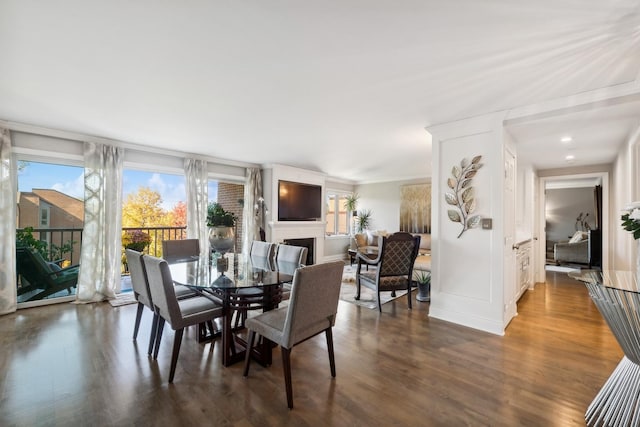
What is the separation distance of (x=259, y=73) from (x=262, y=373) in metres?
2.45

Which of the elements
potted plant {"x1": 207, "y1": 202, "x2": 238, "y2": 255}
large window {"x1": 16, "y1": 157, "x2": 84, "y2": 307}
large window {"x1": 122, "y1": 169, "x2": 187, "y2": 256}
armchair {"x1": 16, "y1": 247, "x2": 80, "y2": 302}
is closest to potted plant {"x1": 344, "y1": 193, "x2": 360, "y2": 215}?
large window {"x1": 122, "y1": 169, "x2": 187, "y2": 256}

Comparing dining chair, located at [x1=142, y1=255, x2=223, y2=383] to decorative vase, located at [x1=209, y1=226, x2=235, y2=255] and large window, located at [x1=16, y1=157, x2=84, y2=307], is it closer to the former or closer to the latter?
decorative vase, located at [x1=209, y1=226, x2=235, y2=255]

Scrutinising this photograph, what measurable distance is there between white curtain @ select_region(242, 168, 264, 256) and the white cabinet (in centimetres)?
Answer: 461

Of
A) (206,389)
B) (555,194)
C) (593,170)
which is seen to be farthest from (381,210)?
(206,389)

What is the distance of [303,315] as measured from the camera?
6.15ft

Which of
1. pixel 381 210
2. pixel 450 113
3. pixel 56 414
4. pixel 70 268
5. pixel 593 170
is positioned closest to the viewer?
pixel 56 414

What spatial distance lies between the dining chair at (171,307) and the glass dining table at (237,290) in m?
0.13

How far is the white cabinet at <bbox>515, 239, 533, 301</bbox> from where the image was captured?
3.95 meters

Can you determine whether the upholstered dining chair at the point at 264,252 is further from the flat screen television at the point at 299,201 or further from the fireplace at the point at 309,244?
the fireplace at the point at 309,244

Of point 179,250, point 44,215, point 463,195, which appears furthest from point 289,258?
point 44,215

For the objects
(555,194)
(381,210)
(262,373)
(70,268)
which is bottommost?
(262,373)

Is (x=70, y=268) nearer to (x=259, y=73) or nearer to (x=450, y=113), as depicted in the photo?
(x=259, y=73)

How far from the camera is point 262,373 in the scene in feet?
7.14

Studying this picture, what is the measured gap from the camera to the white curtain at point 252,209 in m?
5.82
